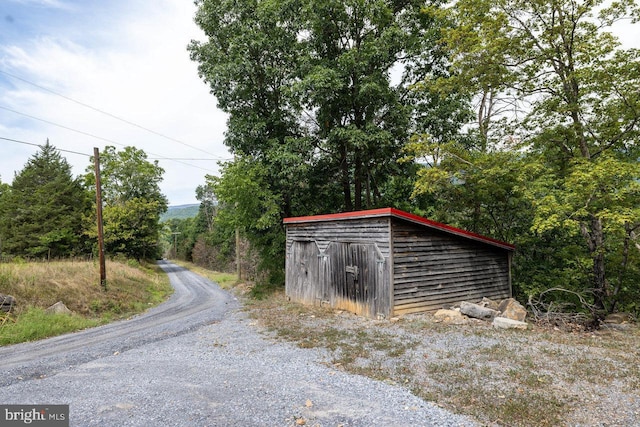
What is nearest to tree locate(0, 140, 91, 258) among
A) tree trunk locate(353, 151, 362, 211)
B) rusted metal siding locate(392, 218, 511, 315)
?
tree trunk locate(353, 151, 362, 211)

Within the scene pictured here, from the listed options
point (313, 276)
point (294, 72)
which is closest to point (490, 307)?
point (313, 276)

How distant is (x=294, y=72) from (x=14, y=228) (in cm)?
3072

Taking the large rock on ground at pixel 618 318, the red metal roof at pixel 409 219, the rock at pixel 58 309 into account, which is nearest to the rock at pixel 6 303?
the rock at pixel 58 309

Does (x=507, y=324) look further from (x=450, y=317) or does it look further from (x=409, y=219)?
(x=409, y=219)

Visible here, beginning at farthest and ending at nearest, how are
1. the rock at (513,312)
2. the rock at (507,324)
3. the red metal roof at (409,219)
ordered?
1. the red metal roof at (409,219)
2. the rock at (513,312)
3. the rock at (507,324)

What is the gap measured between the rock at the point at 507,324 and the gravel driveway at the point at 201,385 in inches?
200

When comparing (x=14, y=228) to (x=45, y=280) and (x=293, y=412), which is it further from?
(x=293, y=412)

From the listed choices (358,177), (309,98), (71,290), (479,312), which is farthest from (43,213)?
(479,312)

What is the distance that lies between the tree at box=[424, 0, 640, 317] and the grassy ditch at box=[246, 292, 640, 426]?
10.5ft

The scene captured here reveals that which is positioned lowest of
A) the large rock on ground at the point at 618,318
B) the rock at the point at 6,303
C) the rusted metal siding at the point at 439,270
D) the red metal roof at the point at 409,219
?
the large rock on ground at the point at 618,318

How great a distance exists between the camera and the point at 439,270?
11016 millimetres

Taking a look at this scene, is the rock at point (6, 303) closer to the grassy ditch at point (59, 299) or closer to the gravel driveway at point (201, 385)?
the grassy ditch at point (59, 299)

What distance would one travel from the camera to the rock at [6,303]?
10922 millimetres

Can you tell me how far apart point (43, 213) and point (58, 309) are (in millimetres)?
23731
